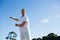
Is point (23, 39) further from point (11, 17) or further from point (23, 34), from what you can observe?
point (11, 17)

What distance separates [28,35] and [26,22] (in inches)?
25.4

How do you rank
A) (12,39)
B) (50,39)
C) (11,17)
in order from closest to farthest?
(11,17) → (12,39) → (50,39)

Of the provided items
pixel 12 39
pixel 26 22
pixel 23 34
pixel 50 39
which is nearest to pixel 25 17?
pixel 26 22

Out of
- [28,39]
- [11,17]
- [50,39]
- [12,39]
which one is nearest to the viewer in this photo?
[28,39]

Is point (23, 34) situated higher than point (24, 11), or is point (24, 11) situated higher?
point (24, 11)

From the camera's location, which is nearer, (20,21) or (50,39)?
(20,21)

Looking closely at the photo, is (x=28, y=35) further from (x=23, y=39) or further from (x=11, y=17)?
(x=11, y=17)

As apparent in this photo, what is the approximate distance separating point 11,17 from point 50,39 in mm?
55915

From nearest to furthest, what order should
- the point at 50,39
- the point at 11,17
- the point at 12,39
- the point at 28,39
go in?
the point at 28,39, the point at 11,17, the point at 12,39, the point at 50,39

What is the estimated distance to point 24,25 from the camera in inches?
323

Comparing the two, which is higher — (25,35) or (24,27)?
(24,27)

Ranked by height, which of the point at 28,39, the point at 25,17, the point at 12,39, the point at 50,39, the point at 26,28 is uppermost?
the point at 50,39

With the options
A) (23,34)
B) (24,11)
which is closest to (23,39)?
(23,34)

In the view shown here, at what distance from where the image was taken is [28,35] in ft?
26.5
